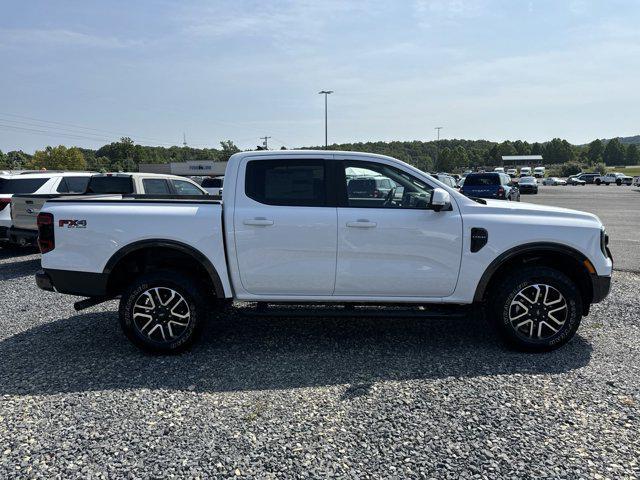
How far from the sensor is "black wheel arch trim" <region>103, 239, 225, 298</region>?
441cm

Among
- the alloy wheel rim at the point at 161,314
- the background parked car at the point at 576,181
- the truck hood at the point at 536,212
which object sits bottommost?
the background parked car at the point at 576,181

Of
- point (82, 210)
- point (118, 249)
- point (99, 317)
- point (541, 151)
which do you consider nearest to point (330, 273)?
point (118, 249)

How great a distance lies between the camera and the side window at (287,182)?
450cm

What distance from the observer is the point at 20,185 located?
31.8ft

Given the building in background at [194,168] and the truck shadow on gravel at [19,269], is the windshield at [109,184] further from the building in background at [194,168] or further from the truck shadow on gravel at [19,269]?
the building in background at [194,168]

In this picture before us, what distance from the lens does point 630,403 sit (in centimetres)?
356

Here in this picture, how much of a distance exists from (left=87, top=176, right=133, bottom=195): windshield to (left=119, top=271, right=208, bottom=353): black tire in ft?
17.9

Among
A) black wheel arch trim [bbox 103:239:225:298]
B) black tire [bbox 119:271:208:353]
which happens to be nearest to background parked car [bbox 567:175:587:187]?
black wheel arch trim [bbox 103:239:225:298]

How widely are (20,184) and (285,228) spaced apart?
7.98 metres

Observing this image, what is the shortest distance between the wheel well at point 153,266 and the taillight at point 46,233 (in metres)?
0.62

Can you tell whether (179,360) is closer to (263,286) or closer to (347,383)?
(263,286)

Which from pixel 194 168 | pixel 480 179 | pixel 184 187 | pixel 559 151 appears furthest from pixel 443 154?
pixel 184 187

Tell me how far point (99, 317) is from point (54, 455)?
306cm

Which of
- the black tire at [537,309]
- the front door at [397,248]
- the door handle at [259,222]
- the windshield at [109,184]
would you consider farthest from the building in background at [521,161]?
the door handle at [259,222]
